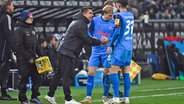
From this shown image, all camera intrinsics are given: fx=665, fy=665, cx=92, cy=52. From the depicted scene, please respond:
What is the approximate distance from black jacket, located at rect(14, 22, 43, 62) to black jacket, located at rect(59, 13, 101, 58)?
665 millimetres

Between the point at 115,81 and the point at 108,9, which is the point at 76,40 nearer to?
the point at 115,81

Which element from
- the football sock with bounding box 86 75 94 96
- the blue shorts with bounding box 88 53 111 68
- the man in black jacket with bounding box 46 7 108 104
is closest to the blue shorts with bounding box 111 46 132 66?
the man in black jacket with bounding box 46 7 108 104

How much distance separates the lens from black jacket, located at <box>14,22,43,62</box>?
13570 millimetres

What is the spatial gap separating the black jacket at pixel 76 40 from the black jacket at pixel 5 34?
2504 millimetres

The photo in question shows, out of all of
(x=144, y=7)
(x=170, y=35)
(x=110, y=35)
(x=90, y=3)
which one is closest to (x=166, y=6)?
(x=144, y=7)

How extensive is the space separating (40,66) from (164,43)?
13308 mm

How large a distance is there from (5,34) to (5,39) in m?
0.15

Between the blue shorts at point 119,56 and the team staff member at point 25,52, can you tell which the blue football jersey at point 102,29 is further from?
the team staff member at point 25,52

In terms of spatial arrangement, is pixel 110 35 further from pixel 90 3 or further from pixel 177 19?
pixel 177 19

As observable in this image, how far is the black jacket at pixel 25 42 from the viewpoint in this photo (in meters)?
13.6

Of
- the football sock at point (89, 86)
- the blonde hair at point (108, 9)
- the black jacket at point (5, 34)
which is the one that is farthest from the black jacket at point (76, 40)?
the black jacket at point (5, 34)

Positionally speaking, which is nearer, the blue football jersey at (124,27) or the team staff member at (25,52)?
the team staff member at (25,52)

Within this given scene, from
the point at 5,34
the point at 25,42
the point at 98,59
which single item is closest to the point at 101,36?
the point at 98,59

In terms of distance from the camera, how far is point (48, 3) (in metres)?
22.3
